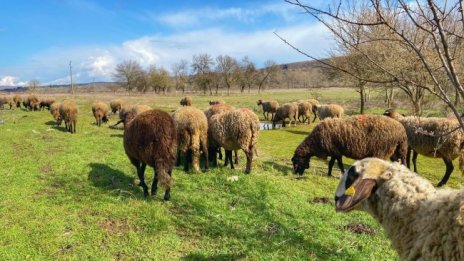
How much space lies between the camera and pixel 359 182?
3561 millimetres

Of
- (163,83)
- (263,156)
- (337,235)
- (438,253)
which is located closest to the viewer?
(438,253)

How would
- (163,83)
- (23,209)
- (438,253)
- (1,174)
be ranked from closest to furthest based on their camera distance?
(438,253) < (23,209) < (1,174) < (163,83)

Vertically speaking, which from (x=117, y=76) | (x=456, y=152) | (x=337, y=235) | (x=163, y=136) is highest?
(x=117, y=76)

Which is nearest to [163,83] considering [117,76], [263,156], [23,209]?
[117,76]

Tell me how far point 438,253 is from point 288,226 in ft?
13.1

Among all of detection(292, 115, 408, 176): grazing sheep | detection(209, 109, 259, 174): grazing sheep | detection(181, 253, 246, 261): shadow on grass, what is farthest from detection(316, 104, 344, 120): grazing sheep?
detection(181, 253, 246, 261): shadow on grass

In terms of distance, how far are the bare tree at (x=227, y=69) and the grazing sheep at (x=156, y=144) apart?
77.5m

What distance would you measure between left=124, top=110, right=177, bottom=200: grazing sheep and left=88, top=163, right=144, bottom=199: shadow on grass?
40cm

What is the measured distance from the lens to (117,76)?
318ft

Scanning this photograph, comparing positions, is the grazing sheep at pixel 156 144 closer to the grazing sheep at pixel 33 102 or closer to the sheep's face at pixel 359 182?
the sheep's face at pixel 359 182

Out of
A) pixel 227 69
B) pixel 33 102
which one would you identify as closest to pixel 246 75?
pixel 227 69

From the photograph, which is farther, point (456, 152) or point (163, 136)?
point (456, 152)

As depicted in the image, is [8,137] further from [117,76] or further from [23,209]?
[117,76]

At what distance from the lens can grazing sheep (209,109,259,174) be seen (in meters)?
11.5
